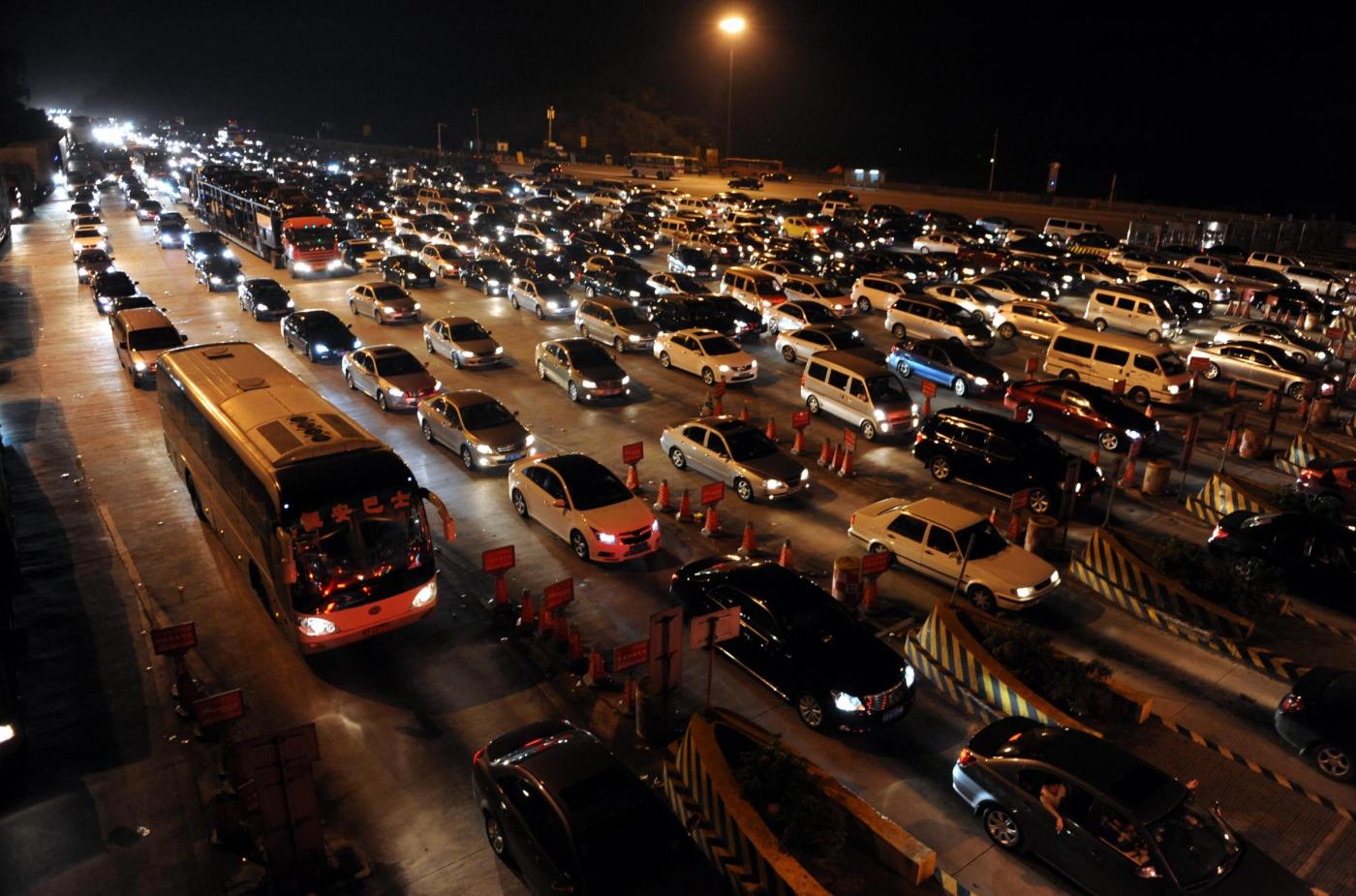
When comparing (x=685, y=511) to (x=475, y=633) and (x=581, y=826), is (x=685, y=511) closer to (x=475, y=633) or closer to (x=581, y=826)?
(x=475, y=633)

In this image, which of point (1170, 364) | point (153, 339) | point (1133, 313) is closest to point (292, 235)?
point (153, 339)

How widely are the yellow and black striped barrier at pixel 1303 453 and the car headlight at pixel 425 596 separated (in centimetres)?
2009

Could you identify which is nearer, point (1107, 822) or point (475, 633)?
point (1107, 822)

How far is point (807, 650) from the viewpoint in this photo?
12156 millimetres

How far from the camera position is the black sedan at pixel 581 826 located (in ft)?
26.4

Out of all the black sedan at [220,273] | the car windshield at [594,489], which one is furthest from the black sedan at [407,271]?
the car windshield at [594,489]

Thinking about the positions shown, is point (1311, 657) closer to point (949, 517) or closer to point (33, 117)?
point (949, 517)

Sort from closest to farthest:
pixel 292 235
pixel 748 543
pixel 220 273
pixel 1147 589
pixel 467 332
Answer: pixel 1147 589
pixel 748 543
pixel 467 332
pixel 220 273
pixel 292 235

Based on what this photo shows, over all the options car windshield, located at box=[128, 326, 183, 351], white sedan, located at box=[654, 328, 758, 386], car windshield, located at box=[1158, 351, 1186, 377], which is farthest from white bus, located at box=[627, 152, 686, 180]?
car windshield, located at box=[1158, 351, 1186, 377]

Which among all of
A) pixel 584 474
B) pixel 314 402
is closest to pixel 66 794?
pixel 314 402

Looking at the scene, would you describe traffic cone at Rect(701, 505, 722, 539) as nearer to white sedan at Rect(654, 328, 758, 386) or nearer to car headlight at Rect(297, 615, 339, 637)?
car headlight at Rect(297, 615, 339, 637)

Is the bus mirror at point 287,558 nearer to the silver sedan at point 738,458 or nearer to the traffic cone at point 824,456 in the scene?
the silver sedan at point 738,458

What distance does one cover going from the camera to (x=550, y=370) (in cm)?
2692

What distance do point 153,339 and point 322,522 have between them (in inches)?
723
